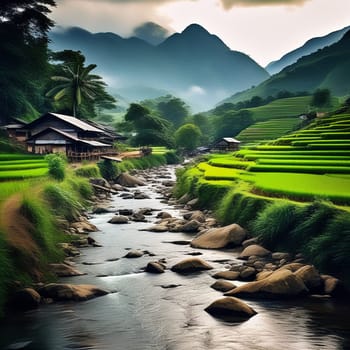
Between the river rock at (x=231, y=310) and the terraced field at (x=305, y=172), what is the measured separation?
28.1 ft

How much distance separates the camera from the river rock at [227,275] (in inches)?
696

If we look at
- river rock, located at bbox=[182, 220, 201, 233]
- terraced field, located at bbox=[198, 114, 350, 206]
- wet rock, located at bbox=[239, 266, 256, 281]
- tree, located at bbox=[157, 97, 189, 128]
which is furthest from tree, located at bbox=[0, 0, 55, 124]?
tree, located at bbox=[157, 97, 189, 128]

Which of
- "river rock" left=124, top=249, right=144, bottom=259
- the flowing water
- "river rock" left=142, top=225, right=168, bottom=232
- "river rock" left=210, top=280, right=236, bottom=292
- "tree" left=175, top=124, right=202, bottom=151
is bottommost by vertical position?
the flowing water

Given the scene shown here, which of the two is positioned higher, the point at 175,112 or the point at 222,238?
the point at 175,112

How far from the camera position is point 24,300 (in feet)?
47.4

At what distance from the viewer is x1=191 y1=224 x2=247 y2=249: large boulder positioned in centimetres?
2256

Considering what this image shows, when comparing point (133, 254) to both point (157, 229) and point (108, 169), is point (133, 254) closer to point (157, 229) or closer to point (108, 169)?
point (157, 229)

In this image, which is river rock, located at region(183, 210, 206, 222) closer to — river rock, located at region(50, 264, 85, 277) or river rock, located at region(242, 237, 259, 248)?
river rock, located at region(242, 237, 259, 248)

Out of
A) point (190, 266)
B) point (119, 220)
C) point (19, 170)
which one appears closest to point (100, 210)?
point (119, 220)

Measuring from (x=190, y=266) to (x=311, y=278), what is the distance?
212 inches

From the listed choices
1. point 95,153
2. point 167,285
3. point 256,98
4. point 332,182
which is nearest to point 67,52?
point 95,153

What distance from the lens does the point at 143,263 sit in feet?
67.1

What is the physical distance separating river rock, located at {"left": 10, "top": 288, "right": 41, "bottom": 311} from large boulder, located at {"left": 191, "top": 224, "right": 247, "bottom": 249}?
33.9 ft

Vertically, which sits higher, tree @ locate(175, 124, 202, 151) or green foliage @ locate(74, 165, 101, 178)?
tree @ locate(175, 124, 202, 151)
